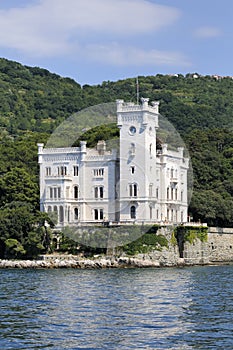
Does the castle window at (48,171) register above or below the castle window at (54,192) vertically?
above

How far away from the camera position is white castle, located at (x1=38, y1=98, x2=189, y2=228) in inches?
3027

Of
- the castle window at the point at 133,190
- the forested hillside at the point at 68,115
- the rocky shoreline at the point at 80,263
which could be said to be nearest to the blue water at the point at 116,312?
the rocky shoreline at the point at 80,263

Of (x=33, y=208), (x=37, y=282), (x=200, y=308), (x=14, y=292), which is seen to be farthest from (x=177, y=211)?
(x=200, y=308)

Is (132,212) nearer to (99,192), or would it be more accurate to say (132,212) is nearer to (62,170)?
(99,192)

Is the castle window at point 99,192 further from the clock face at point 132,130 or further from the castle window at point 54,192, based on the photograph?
the clock face at point 132,130

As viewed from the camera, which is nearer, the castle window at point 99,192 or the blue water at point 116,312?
the blue water at point 116,312

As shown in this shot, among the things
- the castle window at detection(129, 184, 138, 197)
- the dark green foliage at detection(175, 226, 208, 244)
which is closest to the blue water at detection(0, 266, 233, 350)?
the dark green foliage at detection(175, 226, 208, 244)

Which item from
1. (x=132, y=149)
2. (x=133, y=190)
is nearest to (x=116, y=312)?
(x=133, y=190)

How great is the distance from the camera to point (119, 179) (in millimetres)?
77875

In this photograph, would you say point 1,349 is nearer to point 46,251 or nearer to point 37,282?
point 37,282

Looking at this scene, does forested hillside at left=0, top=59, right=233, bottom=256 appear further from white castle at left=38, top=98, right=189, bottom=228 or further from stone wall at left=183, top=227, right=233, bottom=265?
stone wall at left=183, top=227, right=233, bottom=265

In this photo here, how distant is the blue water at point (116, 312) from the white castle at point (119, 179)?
66.4ft

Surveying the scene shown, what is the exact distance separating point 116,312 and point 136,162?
4089 centimetres

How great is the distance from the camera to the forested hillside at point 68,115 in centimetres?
7562
